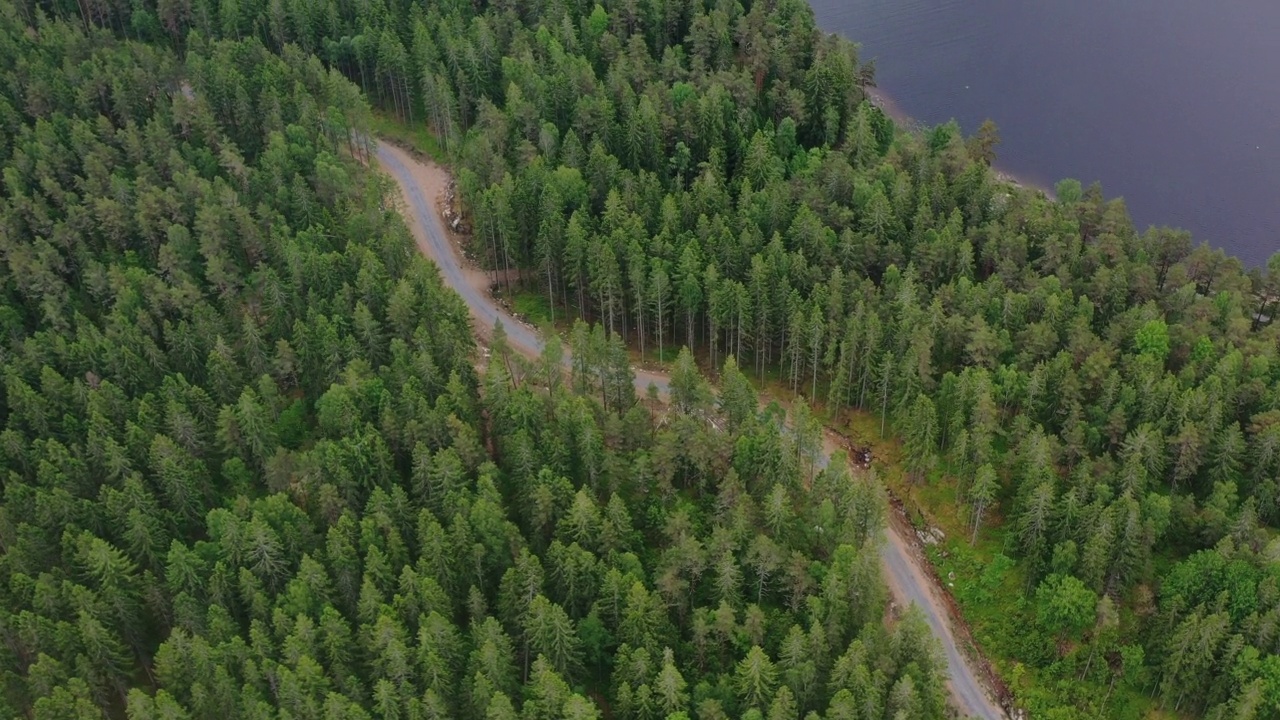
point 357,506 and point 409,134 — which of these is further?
point 409,134

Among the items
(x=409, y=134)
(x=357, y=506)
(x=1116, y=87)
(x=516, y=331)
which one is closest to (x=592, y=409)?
(x=357, y=506)

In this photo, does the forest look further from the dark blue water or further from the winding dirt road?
the dark blue water

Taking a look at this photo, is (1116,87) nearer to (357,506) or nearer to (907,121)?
(907,121)

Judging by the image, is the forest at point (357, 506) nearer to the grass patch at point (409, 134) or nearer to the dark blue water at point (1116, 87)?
the grass patch at point (409, 134)

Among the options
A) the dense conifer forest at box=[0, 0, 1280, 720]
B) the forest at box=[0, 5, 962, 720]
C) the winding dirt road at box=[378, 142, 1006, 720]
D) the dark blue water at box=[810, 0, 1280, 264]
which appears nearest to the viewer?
the forest at box=[0, 5, 962, 720]

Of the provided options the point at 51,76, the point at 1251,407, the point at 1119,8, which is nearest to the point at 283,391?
the point at 51,76

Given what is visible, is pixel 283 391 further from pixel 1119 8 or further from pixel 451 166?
pixel 1119 8

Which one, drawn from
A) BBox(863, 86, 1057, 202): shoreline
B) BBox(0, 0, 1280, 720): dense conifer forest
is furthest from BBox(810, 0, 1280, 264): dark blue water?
BBox(0, 0, 1280, 720): dense conifer forest
